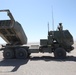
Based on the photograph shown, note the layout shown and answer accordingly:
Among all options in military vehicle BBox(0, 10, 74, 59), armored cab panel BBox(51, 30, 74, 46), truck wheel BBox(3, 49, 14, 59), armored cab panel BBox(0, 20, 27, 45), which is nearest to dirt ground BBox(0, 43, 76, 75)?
armored cab panel BBox(0, 20, 27, 45)

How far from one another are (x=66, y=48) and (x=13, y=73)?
382 inches

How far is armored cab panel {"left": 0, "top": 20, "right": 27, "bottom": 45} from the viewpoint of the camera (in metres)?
18.2

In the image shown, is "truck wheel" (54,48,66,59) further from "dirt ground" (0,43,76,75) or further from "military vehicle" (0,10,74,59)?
"dirt ground" (0,43,76,75)

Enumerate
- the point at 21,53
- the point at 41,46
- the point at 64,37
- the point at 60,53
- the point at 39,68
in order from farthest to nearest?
the point at 41,46 → the point at 64,37 → the point at 21,53 → the point at 60,53 → the point at 39,68

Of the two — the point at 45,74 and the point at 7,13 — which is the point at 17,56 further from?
the point at 45,74

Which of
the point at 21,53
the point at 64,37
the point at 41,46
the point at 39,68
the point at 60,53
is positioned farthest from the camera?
the point at 41,46

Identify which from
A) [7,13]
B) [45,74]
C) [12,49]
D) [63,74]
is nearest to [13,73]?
[45,74]

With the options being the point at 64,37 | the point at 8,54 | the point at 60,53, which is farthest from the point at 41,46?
the point at 8,54

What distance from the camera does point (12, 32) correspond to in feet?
61.7

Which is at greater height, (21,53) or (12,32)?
(12,32)

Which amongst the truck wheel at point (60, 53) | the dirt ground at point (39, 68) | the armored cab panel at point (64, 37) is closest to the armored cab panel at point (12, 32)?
the armored cab panel at point (64, 37)

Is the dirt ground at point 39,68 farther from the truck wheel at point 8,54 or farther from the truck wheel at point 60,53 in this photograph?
the truck wheel at point 8,54

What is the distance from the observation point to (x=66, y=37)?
65.4 ft

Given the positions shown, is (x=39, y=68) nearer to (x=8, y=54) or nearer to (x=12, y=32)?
(x=12, y=32)
